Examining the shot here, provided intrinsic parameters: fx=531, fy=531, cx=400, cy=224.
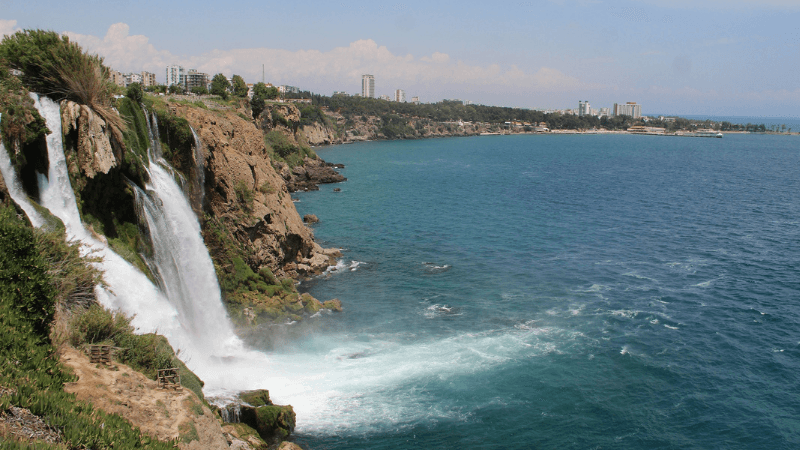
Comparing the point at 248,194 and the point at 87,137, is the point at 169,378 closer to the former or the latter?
the point at 87,137

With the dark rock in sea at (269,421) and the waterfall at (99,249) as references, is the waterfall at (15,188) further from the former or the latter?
the dark rock in sea at (269,421)

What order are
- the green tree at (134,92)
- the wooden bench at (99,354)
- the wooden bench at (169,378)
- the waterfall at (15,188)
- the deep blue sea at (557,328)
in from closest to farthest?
the wooden bench at (99,354) → the wooden bench at (169,378) → the waterfall at (15,188) → the deep blue sea at (557,328) → the green tree at (134,92)

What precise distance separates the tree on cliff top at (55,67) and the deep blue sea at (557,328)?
17696 mm

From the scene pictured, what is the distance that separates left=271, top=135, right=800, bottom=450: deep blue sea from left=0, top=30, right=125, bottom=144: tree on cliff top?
1770 cm

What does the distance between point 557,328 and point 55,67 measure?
105 feet

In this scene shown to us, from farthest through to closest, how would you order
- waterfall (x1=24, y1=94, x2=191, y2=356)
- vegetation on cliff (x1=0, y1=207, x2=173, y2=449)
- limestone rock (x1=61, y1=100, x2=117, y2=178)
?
limestone rock (x1=61, y1=100, x2=117, y2=178), waterfall (x1=24, y1=94, x2=191, y2=356), vegetation on cliff (x1=0, y1=207, x2=173, y2=449)

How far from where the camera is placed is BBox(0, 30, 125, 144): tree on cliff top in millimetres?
24562

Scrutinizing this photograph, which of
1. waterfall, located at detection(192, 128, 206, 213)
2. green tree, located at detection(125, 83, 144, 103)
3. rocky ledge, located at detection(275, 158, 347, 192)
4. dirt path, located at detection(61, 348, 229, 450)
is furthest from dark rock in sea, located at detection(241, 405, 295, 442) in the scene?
rocky ledge, located at detection(275, 158, 347, 192)

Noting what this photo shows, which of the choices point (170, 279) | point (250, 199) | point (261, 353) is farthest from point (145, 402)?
point (250, 199)

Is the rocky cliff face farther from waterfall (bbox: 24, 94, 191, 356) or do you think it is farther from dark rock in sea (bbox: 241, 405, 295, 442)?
dark rock in sea (bbox: 241, 405, 295, 442)

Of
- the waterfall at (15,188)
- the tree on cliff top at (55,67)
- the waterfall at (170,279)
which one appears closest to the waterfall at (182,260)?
the waterfall at (170,279)

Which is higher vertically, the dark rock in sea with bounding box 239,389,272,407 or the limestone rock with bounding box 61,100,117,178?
the limestone rock with bounding box 61,100,117,178

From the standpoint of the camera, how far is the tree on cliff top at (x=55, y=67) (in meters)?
24.6

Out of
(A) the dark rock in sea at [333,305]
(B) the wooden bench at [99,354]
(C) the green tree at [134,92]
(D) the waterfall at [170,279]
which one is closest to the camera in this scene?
(B) the wooden bench at [99,354]
